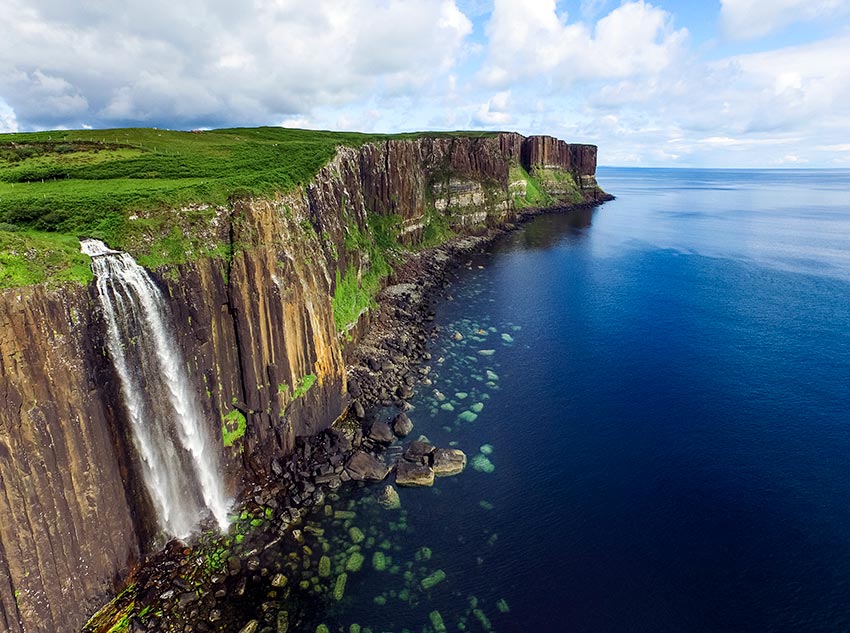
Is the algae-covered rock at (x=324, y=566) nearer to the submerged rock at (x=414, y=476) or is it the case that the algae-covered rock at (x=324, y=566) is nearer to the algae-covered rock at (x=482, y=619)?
the submerged rock at (x=414, y=476)

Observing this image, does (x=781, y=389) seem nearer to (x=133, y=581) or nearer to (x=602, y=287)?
(x=602, y=287)

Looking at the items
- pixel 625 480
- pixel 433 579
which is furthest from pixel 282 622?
pixel 625 480

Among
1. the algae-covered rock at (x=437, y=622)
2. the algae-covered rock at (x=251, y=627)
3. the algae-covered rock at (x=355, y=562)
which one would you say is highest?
the algae-covered rock at (x=251, y=627)

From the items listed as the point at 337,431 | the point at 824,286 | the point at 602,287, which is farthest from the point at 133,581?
the point at 824,286

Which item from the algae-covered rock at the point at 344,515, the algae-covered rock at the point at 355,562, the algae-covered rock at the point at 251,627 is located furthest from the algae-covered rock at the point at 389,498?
the algae-covered rock at the point at 251,627

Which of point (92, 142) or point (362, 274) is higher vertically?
point (92, 142)

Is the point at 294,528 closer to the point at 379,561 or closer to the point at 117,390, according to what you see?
the point at 379,561

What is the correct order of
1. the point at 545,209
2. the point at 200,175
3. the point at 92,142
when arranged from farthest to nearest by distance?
1. the point at 545,209
2. the point at 92,142
3. the point at 200,175
